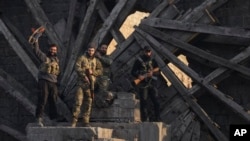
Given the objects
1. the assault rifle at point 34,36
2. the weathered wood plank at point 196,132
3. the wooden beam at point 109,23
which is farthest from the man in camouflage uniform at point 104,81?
the weathered wood plank at point 196,132

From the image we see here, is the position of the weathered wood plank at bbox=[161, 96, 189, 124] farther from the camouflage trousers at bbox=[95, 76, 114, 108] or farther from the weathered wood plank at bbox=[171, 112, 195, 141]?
the camouflage trousers at bbox=[95, 76, 114, 108]

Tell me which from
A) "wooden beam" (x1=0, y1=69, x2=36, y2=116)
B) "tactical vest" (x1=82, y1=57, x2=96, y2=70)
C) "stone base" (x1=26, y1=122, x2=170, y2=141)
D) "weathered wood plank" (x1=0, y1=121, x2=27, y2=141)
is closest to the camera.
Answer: "stone base" (x1=26, y1=122, x2=170, y2=141)

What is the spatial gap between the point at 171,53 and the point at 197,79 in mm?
664

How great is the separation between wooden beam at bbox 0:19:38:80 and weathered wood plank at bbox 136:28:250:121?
220 cm

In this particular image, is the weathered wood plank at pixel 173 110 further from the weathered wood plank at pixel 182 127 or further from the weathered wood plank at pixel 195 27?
the weathered wood plank at pixel 195 27

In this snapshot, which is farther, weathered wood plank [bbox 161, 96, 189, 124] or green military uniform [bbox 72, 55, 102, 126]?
weathered wood plank [bbox 161, 96, 189, 124]

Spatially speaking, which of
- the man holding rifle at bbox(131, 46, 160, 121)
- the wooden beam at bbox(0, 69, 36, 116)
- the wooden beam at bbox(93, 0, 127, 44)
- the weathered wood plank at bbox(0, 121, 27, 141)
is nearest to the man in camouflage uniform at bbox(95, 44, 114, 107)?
the man holding rifle at bbox(131, 46, 160, 121)

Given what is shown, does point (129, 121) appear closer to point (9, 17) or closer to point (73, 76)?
point (73, 76)

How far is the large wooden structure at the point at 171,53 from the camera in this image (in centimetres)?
1145

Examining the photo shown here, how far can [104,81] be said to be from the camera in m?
11.1

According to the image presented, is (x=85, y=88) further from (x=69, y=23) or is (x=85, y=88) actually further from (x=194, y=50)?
(x=69, y=23)

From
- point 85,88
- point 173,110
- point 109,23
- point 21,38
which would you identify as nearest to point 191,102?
point 173,110

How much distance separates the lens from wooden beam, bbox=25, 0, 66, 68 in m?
12.6

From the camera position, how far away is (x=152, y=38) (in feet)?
38.8
